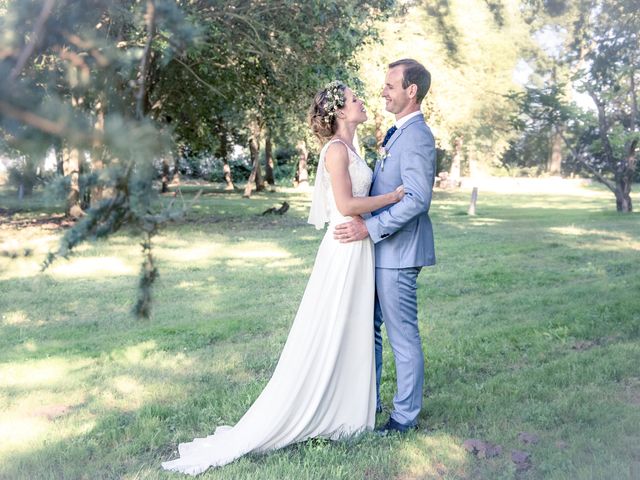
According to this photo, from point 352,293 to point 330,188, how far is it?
26.2 inches

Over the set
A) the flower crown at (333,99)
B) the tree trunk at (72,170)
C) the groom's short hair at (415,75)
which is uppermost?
the groom's short hair at (415,75)

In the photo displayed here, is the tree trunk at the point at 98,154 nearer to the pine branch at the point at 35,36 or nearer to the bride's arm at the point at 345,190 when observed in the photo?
the pine branch at the point at 35,36

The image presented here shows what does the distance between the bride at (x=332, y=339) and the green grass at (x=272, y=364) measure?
0.55 ft

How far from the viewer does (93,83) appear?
5.59 ft

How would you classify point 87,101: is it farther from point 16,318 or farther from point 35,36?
point 16,318

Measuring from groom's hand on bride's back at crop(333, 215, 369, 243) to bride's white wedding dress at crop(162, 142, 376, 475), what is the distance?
0.05m

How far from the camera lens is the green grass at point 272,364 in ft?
12.8

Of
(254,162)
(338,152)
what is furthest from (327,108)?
(254,162)

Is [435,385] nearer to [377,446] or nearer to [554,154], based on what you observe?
[377,446]

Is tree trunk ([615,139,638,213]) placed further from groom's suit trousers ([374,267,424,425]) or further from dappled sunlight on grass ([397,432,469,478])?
dappled sunlight on grass ([397,432,469,478])

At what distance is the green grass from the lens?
3902 millimetres

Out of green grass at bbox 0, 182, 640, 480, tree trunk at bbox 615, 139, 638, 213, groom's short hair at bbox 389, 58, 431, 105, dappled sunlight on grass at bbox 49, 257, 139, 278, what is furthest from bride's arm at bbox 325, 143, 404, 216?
tree trunk at bbox 615, 139, 638, 213

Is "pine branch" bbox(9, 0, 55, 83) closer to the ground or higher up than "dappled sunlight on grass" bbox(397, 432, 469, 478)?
higher up

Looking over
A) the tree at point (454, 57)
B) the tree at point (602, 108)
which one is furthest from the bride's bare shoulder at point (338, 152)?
the tree at point (454, 57)
